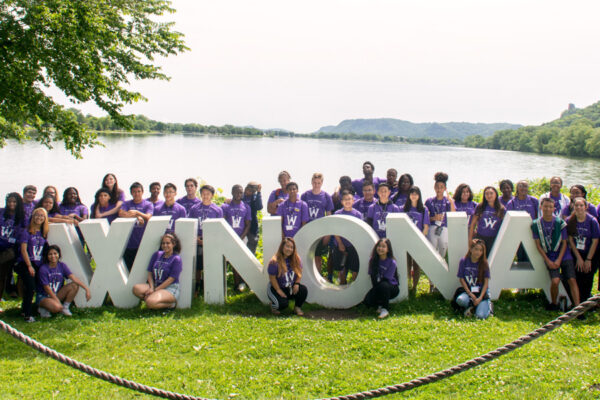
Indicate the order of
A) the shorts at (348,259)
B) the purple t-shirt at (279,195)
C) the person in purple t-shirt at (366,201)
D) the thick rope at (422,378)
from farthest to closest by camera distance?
1. the purple t-shirt at (279,195)
2. the person in purple t-shirt at (366,201)
3. the shorts at (348,259)
4. the thick rope at (422,378)

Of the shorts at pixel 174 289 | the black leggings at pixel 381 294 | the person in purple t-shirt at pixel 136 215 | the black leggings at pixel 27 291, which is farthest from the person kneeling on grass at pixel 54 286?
the black leggings at pixel 381 294

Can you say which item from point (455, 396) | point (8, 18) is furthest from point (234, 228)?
point (8, 18)

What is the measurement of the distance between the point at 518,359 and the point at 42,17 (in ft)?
34.6

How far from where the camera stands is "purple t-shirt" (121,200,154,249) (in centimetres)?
810

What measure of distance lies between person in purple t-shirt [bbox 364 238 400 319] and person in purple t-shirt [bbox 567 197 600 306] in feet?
9.34

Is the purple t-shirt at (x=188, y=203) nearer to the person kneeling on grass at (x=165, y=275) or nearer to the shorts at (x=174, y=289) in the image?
the person kneeling on grass at (x=165, y=275)

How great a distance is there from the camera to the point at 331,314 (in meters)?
7.32

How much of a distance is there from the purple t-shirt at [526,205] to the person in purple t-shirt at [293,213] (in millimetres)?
3782

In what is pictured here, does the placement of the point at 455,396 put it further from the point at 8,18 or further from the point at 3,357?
the point at 8,18

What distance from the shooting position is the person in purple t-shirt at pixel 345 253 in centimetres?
793

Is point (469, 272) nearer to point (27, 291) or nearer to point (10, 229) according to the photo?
point (27, 291)

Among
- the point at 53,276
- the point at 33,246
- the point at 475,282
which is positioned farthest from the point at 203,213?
the point at 475,282

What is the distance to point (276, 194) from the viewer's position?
29.9 ft

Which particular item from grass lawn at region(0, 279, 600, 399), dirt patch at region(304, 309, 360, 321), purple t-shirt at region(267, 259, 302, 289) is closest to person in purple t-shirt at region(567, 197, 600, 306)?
grass lawn at region(0, 279, 600, 399)
